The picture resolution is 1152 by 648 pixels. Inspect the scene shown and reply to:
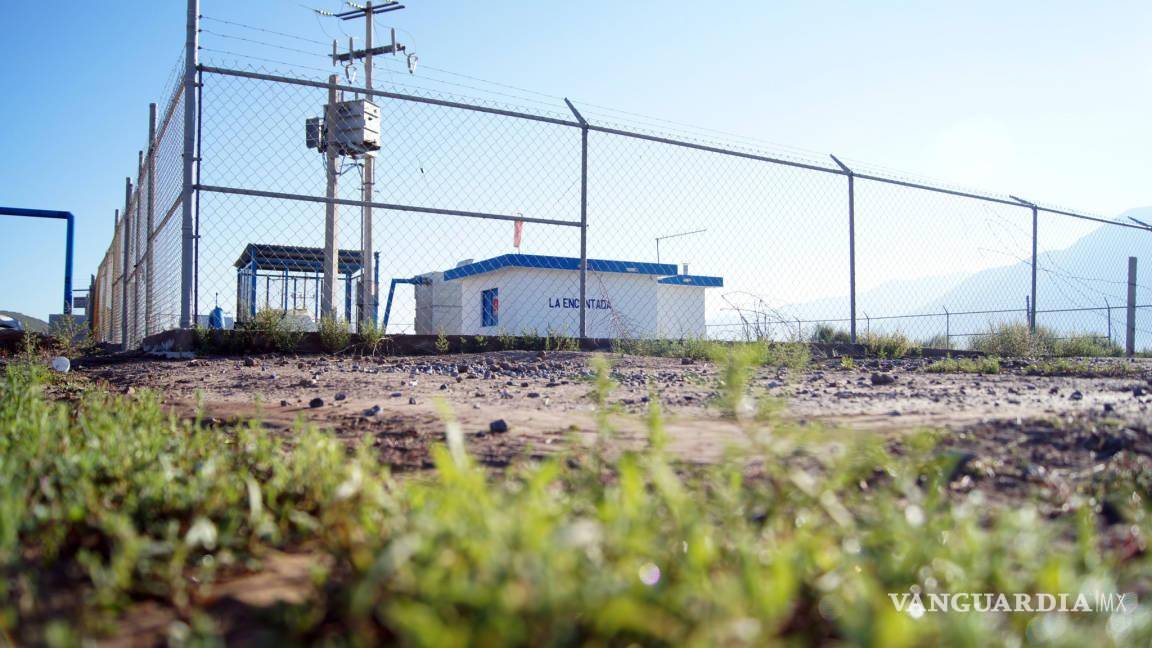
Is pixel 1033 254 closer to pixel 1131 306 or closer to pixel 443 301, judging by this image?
pixel 1131 306

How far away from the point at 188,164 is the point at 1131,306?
40.6 ft

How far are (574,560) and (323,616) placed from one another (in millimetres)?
369

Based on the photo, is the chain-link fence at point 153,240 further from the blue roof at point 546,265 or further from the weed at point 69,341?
the blue roof at point 546,265

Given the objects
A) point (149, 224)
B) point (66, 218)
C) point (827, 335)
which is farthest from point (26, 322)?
point (827, 335)

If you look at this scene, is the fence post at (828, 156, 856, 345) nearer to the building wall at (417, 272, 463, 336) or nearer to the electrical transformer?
the electrical transformer

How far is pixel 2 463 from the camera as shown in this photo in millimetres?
1521

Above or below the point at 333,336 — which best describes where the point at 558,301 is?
above

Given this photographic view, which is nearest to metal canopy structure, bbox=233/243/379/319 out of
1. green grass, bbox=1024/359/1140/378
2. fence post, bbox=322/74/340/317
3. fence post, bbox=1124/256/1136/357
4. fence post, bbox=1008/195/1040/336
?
fence post, bbox=322/74/340/317

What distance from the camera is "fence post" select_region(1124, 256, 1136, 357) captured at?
36.4 feet

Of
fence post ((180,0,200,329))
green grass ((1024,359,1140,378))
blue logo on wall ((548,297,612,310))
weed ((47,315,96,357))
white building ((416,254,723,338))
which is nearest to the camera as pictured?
green grass ((1024,359,1140,378))

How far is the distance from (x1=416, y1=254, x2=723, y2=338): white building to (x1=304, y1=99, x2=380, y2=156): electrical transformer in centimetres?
689

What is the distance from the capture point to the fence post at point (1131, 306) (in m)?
11.1

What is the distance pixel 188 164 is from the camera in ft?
18.7

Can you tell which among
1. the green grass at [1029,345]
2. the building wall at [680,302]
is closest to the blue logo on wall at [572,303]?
the building wall at [680,302]
